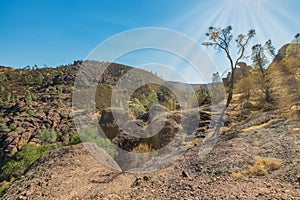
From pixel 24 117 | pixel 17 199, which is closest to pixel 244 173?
pixel 17 199

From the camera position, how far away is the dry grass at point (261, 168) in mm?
6859

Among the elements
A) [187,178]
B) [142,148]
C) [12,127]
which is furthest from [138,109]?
[12,127]

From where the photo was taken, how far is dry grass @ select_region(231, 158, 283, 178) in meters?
6.86

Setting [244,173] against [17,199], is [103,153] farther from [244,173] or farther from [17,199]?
[244,173]

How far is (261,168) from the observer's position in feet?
23.5

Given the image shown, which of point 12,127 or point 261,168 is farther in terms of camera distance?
point 12,127

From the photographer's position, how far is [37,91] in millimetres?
81000

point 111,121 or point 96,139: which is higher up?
point 111,121

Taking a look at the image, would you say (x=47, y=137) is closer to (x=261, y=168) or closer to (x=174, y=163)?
(x=174, y=163)

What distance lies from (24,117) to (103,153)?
4911 cm

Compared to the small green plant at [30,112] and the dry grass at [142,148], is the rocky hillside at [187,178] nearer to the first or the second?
the dry grass at [142,148]

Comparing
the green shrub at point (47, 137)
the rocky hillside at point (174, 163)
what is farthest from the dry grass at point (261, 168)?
the green shrub at point (47, 137)

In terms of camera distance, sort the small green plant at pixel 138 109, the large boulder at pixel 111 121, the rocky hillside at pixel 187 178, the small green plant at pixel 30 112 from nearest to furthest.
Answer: the rocky hillside at pixel 187 178 < the large boulder at pixel 111 121 < the small green plant at pixel 138 109 < the small green plant at pixel 30 112

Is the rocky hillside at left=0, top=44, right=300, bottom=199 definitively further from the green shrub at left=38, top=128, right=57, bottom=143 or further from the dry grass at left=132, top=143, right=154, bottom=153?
the green shrub at left=38, top=128, right=57, bottom=143
